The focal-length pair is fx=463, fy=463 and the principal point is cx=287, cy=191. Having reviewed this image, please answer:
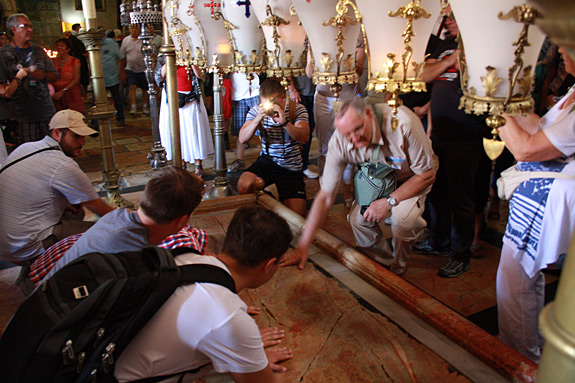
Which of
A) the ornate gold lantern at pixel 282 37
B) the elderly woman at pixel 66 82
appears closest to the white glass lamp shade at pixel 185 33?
the ornate gold lantern at pixel 282 37

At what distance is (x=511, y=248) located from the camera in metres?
2.12

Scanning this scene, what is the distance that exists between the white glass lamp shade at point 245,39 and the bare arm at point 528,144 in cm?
150

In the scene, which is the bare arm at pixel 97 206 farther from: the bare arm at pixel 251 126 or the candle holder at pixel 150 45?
the candle holder at pixel 150 45

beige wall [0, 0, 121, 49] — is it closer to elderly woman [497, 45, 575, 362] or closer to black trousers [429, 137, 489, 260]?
black trousers [429, 137, 489, 260]

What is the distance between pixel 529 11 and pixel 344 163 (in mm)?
1612

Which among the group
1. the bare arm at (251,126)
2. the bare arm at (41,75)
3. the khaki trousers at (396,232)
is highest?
the bare arm at (41,75)

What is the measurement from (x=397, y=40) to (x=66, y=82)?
535 cm

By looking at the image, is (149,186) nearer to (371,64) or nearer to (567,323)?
(371,64)

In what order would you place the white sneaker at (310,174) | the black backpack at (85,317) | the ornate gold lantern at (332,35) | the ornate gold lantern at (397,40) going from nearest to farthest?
1. the black backpack at (85,317)
2. the ornate gold lantern at (397,40)
3. the ornate gold lantern at (332,35)
4. the white sneaker at (310,174)

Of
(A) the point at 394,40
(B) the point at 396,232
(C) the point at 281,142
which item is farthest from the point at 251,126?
(A) the point at 394,40

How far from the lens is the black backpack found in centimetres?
120

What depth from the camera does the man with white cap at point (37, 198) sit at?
248 cm

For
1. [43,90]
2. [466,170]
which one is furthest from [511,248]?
[43,90]

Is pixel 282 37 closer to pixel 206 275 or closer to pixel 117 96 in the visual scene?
pixel 206 275
